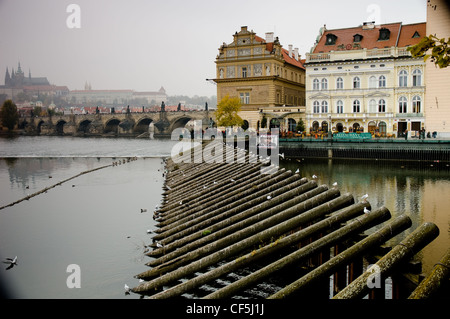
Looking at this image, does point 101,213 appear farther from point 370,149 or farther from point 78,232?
point 370,149

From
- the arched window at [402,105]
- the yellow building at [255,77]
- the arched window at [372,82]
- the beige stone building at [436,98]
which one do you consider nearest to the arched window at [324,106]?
the yellow building at [255,77]

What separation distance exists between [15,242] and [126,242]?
4820mm

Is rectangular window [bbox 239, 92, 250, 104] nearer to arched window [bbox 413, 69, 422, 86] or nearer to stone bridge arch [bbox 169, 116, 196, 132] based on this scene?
arched window [bbox 413, 69, 422, 86]

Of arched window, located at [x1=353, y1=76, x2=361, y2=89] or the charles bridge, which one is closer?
arched window, located at [x1=353, y1=76, x2=361, y2=89]

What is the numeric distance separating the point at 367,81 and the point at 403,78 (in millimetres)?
4401

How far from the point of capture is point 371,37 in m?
60.0

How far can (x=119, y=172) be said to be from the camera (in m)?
42.3

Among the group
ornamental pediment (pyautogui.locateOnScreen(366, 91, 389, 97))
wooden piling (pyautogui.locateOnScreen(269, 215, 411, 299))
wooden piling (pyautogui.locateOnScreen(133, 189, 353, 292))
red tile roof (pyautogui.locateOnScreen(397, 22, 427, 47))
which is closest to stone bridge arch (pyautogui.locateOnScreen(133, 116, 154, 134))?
ornamental pediment (pyautogui.locateOnScreen(366, 91, 389, 97))

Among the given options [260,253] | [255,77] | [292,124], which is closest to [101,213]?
[260,253]

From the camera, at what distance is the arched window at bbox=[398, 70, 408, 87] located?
55.8 meters

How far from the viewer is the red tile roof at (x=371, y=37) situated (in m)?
58.0

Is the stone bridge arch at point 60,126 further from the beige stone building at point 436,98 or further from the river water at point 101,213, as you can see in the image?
the beige stone building at point 436,98

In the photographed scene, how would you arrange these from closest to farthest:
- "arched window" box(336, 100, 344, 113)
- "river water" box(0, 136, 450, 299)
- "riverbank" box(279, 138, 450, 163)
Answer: "river water" box(0, 136, 450, 299) < "riverbank" box(279, 138, 450, 163) < "arched window" box(336, 100, 344, 113)
